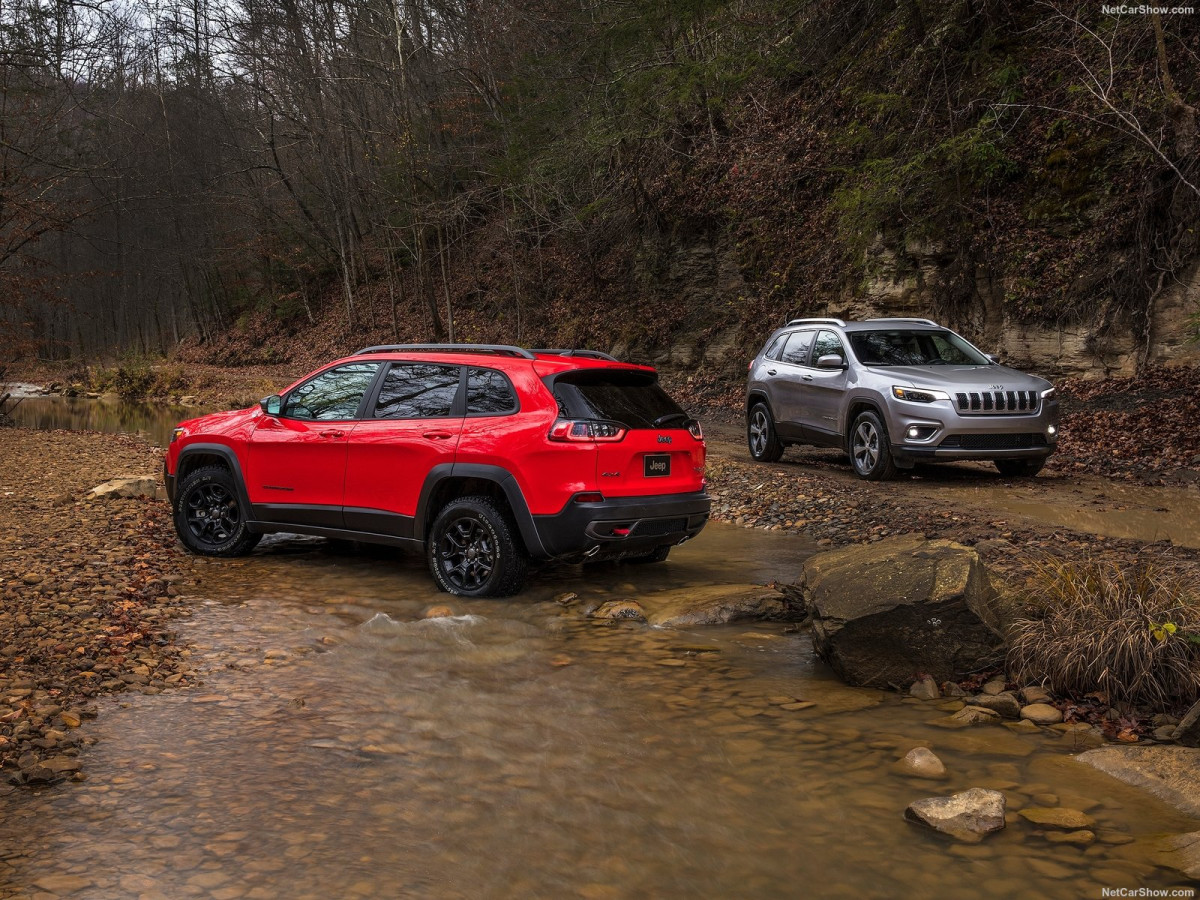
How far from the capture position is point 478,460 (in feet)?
23.8

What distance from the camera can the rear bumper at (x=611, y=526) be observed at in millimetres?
7004

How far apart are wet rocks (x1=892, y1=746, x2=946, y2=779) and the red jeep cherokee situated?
292cm

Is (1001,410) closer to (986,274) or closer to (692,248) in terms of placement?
(986,274)

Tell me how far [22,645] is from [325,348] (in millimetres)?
35900

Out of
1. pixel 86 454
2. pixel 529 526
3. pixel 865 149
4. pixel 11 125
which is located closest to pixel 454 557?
pixel 529 526

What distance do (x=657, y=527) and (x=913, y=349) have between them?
6.66 metres

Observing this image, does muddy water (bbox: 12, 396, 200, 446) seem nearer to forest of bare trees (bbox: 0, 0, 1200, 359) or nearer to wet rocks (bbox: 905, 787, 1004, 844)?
forest of bare trees (bbox: 0, 0, 1200, 359)

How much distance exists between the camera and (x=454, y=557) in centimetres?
757

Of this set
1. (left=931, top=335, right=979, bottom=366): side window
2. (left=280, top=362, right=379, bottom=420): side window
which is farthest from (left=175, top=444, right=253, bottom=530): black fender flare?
(left=931, top=335, right=979, bottom=366): side window

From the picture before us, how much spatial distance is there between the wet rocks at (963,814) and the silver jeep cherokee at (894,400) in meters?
7.65

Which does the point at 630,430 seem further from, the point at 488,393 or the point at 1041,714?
the point at 1041,714

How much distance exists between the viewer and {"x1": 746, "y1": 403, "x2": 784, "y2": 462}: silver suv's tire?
14.2 m

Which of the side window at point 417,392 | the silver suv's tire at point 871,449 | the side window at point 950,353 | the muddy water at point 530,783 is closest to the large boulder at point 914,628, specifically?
the muddy water at point 530,783

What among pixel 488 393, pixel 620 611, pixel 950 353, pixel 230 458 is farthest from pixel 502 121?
pixel 620 611
